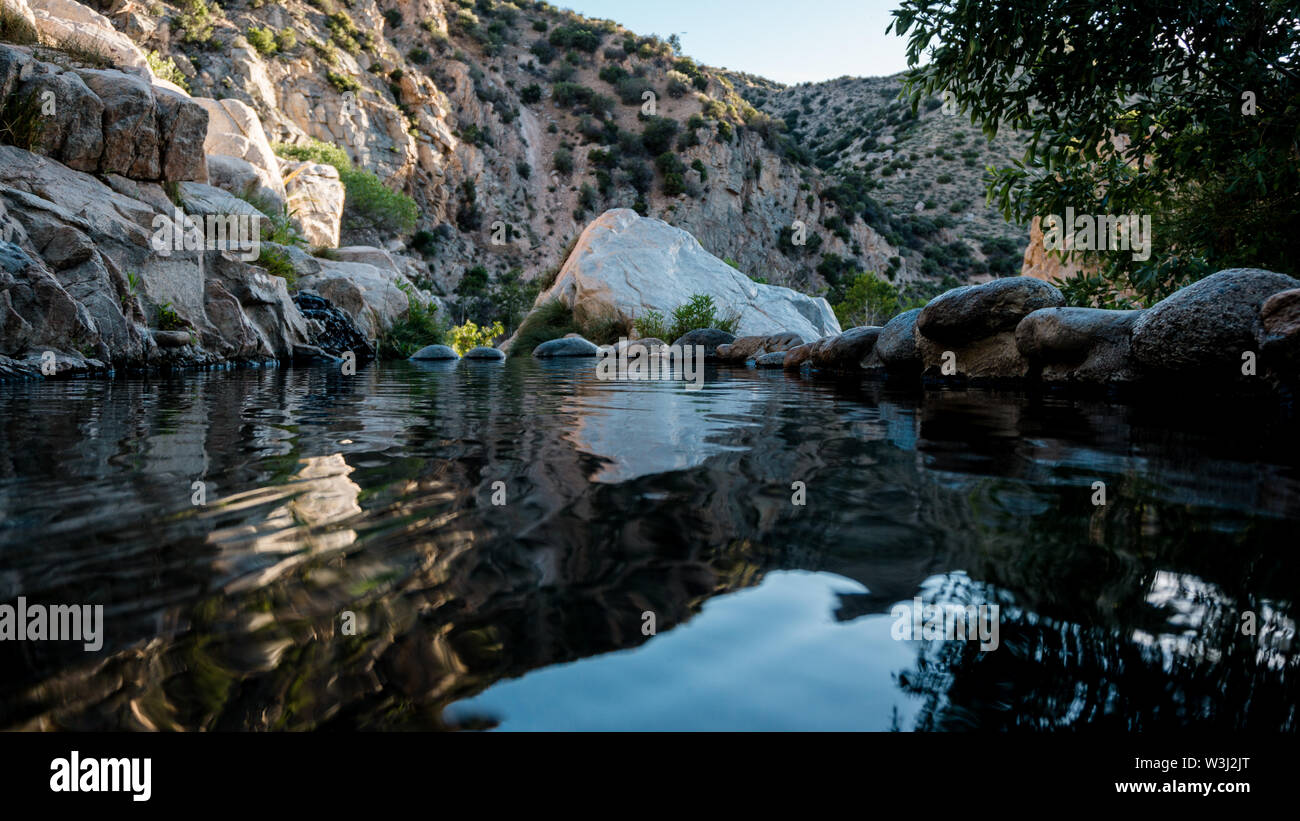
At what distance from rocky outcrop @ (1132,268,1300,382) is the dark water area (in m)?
2.05

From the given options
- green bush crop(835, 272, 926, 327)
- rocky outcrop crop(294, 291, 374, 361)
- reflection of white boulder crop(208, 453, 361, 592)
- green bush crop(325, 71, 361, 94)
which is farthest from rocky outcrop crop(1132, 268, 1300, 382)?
green bush crop(325, 71, 361, 94)

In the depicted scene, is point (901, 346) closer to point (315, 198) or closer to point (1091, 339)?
point (1091, 339)

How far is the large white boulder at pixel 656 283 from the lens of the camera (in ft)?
61.6

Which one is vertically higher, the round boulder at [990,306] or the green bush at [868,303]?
the green bush at [868,303]

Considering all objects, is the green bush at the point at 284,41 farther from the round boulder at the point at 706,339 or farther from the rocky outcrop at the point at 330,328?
the round boulder at the point at 706,339

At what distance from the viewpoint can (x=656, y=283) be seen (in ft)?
62.6

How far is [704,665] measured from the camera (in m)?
1.04

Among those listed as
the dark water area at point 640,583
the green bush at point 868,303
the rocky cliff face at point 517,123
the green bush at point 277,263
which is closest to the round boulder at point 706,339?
the green bush at point 277,263

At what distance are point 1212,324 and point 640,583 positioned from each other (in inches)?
197

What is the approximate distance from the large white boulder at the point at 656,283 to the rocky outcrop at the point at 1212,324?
43.5ft
